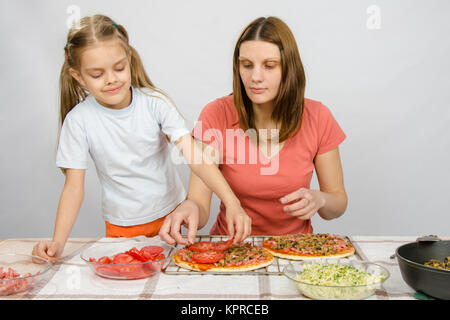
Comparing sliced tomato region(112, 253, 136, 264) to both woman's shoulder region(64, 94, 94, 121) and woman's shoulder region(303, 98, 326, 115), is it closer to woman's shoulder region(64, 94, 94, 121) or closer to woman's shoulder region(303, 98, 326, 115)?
woman's shoulder region(64, 94, 94, 121)

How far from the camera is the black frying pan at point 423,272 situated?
3.37 ft

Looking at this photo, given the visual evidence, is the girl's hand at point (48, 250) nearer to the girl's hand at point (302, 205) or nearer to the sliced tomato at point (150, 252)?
the sliced tomato at point (150, 252)

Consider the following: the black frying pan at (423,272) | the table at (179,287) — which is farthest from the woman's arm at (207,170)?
the black frying pan at (423,272)

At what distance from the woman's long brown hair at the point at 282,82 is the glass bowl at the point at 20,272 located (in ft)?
3.09

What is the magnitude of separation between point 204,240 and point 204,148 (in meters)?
0.43

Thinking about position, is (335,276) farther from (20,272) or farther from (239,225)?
(20,272)

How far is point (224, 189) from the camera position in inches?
63.5

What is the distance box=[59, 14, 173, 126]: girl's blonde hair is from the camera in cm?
166

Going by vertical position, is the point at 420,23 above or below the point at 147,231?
above

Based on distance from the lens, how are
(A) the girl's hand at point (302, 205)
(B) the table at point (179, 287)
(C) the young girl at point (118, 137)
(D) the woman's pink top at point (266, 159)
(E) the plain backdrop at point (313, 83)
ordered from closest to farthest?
(B) the table at point (179, 287)
(A) the girl's hand at point (302, 205)
(C) the young girl at point (118, 137)
(D) the woman's pink top at point (266, 159)
(E) the plain backdrop at point (313, 83)

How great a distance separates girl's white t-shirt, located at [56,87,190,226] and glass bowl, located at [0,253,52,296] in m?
0.43
